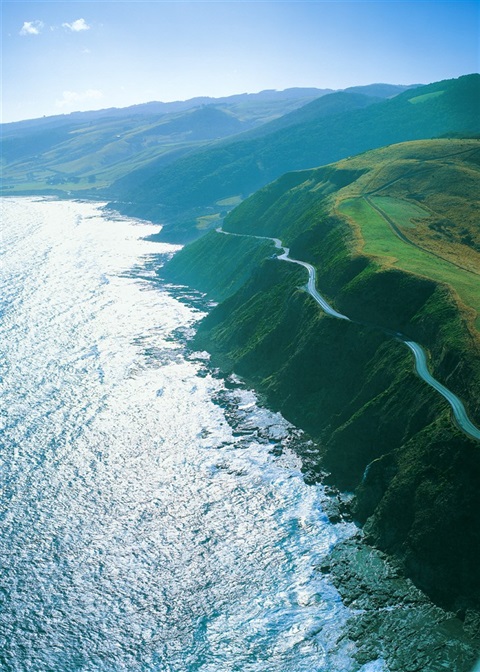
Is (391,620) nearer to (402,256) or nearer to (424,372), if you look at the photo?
(424,372)

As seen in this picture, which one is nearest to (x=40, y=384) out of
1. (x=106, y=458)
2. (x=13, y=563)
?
(x=106, y=458)

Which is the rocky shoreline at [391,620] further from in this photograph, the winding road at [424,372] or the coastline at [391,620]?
the winding road at [424,372]

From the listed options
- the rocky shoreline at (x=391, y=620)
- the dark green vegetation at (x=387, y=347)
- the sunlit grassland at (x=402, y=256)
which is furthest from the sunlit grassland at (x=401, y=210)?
the rocky shoreline at (x=391, y=620)

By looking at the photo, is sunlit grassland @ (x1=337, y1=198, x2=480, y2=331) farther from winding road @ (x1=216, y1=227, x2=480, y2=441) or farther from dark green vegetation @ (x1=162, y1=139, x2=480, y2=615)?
winding road @ (x1=216, y1=227, x2=480, y2=441)

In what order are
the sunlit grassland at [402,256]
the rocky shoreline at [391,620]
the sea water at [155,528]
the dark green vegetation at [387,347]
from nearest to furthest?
1. the rocky shoreline at [391,620]
2. the sea water at [155,528]
3. the dark green vegetation at [387,347]
4. the sunlit grassland at [402,256]

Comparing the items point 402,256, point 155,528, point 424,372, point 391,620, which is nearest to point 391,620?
point 391,620

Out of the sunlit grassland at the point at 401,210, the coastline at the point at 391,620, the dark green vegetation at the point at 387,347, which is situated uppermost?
the sunlit grassland at the point at 401,210
